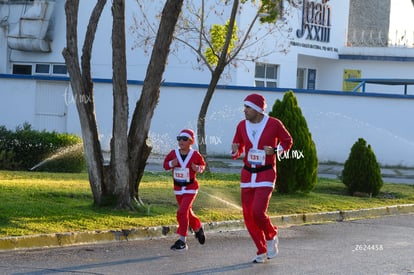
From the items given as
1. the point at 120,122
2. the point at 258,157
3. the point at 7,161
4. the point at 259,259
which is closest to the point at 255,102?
the point at 258,157

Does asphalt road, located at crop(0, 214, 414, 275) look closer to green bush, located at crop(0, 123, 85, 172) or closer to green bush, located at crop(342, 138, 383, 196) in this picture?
green bush, located at crop(342, 138, 383, 196)

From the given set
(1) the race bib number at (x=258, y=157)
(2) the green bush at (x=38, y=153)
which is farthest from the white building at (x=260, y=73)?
(1) the race bib number at (x=258, y=157)

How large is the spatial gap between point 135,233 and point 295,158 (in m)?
5.32

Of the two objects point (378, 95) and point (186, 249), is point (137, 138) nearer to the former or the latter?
point (186, 249)

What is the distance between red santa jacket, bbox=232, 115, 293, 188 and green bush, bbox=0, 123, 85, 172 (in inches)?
325

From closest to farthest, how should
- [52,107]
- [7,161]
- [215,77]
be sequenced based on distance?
[7,161] → [215,77] → [52,107]

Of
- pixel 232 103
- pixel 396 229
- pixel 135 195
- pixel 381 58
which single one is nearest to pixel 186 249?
pixel 135 195

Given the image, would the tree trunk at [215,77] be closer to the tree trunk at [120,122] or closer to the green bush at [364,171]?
the green bush at [364,171]

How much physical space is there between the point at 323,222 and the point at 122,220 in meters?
4.04

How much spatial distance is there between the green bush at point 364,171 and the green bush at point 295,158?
156 cm

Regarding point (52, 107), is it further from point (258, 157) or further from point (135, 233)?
point (258, 157)

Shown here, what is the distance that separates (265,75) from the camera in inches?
1358

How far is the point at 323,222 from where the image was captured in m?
15.0

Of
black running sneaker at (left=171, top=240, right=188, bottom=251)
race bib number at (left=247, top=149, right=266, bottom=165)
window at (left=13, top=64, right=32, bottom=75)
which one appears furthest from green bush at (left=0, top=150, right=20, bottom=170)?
window at (left=13, top=64, right=32, bottom=75)
